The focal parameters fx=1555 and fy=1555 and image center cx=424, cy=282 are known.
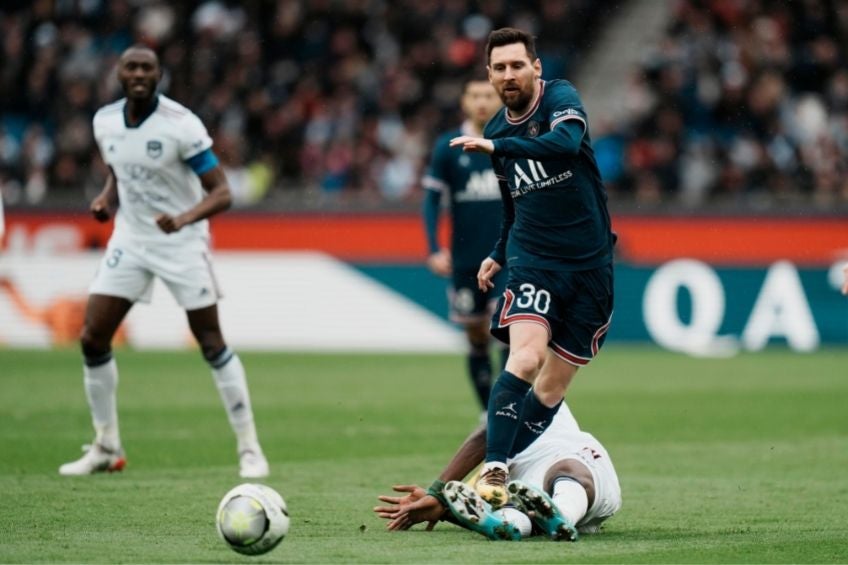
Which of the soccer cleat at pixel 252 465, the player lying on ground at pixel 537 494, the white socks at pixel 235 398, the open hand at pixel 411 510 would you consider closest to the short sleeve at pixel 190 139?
the white socks at pixel 235 398

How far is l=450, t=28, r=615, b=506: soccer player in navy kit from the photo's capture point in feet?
26.3

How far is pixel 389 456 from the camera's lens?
11.5 meters

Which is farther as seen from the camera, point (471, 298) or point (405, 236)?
point (405, 236)

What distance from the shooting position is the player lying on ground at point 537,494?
24.0 feet

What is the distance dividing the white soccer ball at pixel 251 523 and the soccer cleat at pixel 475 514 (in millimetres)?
886

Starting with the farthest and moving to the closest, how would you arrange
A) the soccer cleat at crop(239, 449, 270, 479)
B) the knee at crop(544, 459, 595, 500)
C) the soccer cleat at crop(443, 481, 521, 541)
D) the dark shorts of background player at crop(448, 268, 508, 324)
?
1. the dark shorts of background player at crop(448, 268, 508, 324)
2. the soccer cleat at crop(239, 449, 270, 479)
3. the knee at crop(544, 459, 595, 500)
4. the soccer cleat at crop(443, 481, 521, 541)

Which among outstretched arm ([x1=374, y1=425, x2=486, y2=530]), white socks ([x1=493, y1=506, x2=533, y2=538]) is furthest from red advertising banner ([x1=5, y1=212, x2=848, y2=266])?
white socks ([x1=493, y1=506, x2=533, y2=538])

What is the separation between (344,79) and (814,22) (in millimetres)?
8282

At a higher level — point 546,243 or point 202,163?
point 202,163

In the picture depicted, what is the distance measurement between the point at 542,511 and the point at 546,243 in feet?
5.28

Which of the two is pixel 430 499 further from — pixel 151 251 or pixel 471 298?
pixel 471 298

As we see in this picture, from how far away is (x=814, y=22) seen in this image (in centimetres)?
2706

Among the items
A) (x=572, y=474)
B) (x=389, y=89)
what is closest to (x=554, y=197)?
(x=572, y=474)

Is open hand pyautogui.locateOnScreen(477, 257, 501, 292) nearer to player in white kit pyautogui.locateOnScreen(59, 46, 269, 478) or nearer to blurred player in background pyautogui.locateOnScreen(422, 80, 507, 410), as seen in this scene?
player in white kit pyautogui.locateOnScreen(59, 46, 269, 478)
